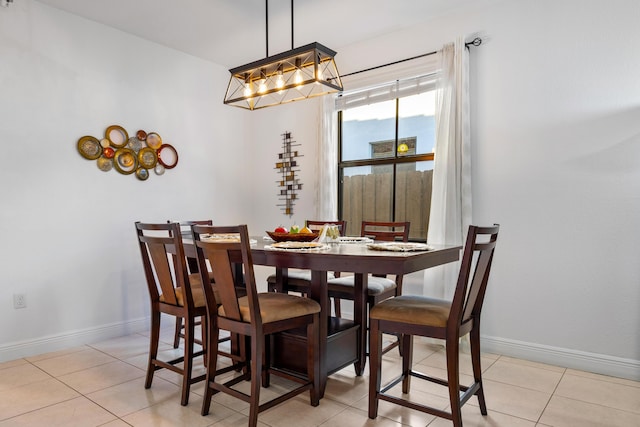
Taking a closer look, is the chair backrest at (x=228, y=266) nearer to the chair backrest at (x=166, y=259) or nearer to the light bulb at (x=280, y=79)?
the chair backrest at (x=166, y=259)

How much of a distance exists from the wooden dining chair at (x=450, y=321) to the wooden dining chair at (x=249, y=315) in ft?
1.11

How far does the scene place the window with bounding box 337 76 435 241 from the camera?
3531mm

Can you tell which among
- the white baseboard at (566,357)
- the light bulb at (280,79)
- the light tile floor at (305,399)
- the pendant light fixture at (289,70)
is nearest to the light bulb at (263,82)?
the pendant light fixture at (289,70)

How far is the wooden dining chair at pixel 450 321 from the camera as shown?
1715 mm

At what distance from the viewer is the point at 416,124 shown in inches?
141

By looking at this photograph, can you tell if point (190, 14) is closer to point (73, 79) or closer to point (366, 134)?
point (73, 79)

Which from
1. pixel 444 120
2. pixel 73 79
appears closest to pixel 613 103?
pixel 444 120

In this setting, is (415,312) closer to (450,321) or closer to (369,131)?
(450,321)

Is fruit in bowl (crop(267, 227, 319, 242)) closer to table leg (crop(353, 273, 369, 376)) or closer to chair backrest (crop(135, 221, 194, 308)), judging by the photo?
table leg (crop(353, 273, 369, 376))

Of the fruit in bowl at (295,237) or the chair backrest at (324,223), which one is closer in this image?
the fruit in bowl at (295,237)

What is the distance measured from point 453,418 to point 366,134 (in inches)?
110

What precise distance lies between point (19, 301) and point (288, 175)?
262cm

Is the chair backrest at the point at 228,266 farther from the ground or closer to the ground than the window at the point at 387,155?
closer to the ground

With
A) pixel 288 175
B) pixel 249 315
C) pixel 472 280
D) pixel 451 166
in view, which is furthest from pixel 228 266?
pixel 288 175
